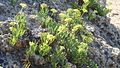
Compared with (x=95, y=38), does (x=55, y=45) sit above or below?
above

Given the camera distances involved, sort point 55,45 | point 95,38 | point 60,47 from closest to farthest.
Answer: point 60,47 → point 55,45 → point 95,38

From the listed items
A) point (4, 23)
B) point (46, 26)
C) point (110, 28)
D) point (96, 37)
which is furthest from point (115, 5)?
point (4, 23)

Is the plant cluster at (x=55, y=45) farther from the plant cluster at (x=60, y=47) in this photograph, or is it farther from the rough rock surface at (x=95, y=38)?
the rough rock surface at (x=95, y=38)

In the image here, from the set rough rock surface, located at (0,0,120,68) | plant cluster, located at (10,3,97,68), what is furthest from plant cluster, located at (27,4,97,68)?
rough rock surface, located at (0,0,120,68)

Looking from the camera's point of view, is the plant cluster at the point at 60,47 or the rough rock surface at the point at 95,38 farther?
the plant cluster at the point at 60,47

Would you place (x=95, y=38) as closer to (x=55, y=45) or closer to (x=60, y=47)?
(x=55, y=45)

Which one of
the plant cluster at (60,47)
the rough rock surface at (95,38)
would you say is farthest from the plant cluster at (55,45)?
the rough rock surface at (95,38)

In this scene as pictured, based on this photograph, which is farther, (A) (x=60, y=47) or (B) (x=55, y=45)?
(B) (x=55, y=45)

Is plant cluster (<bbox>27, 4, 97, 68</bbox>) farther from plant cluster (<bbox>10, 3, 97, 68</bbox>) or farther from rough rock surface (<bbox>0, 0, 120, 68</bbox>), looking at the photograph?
rough rock surface (<bbox>0, 0, 120, 68</bbox>)

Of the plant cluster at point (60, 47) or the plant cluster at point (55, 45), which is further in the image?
the plant cluster at point (60, 47)

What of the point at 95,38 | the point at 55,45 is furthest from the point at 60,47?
the point at 95,38

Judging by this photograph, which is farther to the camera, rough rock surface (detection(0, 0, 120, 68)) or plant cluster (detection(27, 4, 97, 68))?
plant cluster (detection(27, 4, 97, 68))

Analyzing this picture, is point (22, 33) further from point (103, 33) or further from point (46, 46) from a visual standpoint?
point (103, 33)
